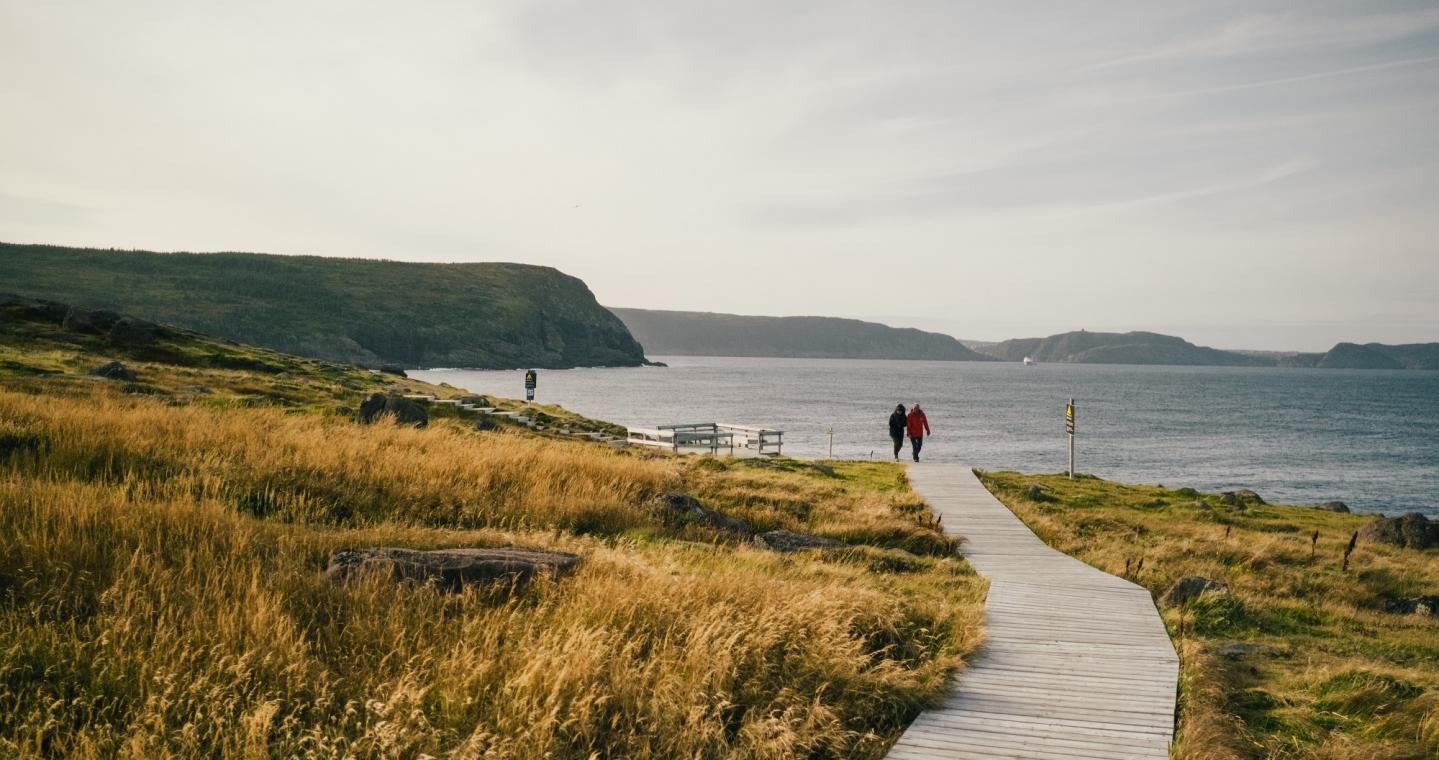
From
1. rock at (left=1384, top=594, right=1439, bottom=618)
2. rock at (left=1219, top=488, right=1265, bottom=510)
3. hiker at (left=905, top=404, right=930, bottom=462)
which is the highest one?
hiker at (left=905, top=404, right=930, bottom=462)

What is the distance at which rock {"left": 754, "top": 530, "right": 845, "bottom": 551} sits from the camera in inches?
556

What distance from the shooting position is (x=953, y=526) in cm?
1759

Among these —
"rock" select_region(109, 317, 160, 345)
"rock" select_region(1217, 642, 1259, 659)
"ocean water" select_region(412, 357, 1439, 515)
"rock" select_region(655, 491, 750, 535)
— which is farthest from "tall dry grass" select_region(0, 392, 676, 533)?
"rock" select_region(109, 317, 160, 345)

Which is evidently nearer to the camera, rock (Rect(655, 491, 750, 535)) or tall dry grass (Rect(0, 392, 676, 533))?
tall dry grass (Rect(0, 392, 676, 533))

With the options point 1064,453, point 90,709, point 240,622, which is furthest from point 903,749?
point 1064,453

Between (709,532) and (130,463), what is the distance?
8569 mm

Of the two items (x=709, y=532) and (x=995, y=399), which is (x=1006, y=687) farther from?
(x=995, y=399)

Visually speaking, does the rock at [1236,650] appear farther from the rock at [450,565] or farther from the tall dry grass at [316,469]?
the tall dry grass at [316,469]

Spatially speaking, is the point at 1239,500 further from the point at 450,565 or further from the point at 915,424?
the point at 450,565

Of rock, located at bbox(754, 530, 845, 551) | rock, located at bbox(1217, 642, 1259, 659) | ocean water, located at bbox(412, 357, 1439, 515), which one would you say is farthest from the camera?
ocean water, located at bbox(412, 357, 1439, 515)

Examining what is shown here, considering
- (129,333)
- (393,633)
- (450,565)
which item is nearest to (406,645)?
(393,633)

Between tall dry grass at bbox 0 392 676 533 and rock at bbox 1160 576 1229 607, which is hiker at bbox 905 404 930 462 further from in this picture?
rock at bbox 1160 576 1229 607

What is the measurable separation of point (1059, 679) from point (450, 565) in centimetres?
588

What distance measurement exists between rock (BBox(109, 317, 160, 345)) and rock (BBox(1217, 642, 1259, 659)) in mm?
48400
